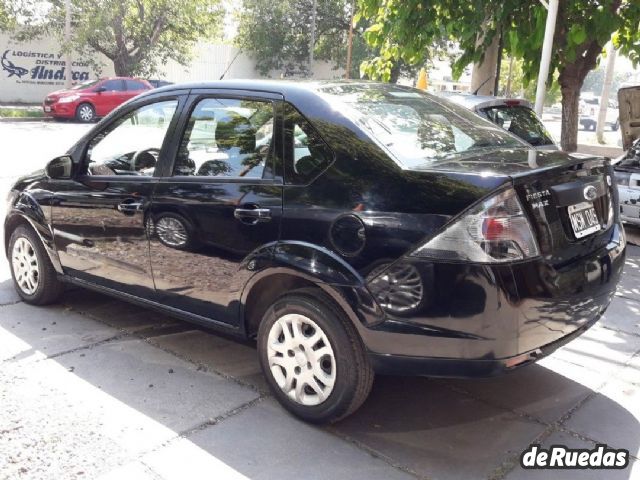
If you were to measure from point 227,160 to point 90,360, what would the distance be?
150 cm

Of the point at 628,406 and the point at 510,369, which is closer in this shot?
the point at 510,369

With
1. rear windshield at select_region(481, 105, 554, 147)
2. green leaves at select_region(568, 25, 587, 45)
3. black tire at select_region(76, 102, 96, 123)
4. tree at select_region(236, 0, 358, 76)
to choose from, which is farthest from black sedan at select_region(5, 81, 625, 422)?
tree at select_region(236, 0, 358, 76)

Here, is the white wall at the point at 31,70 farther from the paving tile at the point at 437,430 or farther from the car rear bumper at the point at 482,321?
the car rear bumper at the point at 482,321

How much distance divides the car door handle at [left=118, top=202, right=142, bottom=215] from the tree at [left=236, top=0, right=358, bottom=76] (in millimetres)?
32843

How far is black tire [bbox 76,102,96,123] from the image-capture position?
20703 millimetres

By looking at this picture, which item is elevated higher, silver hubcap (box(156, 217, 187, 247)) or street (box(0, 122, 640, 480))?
silver hubcap (box(156, 217, 187, 247))

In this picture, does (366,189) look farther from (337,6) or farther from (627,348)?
(337,6)

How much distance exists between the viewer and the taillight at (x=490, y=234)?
8.55ft

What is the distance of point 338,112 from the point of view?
123 inches

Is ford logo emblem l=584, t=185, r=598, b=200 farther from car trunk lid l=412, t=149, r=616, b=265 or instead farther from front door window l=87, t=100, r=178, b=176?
front door window l=87, t=100, r=178, b=176

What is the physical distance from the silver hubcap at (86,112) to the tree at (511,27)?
13.6 meters

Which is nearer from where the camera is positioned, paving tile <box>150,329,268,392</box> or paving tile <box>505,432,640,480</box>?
paving tile <box>505,432,640,480</box>

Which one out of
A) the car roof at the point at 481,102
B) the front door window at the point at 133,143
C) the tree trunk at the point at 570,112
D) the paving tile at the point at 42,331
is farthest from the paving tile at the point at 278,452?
the tree trunk at the point at 570,112

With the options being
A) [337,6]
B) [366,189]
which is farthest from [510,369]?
[337,6]
